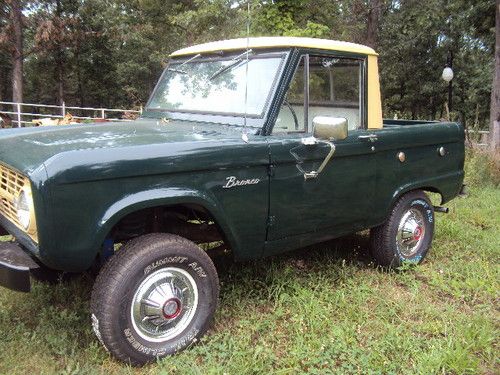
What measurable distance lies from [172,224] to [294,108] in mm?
1224

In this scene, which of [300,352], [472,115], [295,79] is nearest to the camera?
[300,352]

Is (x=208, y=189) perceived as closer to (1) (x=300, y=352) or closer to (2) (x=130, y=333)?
(2) (x=130, y=333)

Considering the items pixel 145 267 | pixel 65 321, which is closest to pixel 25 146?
pixel 145 267

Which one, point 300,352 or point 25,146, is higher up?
point 25,146

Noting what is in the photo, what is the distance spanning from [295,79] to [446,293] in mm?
2144

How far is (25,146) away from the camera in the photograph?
2.89 m

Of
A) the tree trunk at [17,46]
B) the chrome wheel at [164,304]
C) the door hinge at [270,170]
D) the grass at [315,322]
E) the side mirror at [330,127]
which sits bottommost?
the grass at [315,322]

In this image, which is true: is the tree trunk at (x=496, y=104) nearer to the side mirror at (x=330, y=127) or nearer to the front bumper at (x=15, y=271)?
the side mirror at (x=330, y=127)

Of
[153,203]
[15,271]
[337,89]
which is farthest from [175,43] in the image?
[15,271]

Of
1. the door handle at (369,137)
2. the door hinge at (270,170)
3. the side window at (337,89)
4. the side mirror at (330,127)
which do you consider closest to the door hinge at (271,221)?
the door hinge at (270,170)

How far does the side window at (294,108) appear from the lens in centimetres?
352

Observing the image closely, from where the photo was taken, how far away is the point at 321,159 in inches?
140

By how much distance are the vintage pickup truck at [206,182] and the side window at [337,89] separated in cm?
1

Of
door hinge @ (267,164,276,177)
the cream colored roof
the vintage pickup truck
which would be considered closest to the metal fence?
the cream colored roof
